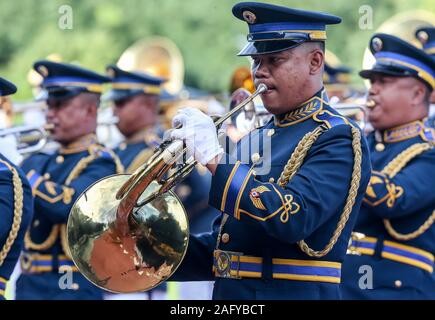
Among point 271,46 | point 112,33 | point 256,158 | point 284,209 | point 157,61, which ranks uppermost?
point 112,33

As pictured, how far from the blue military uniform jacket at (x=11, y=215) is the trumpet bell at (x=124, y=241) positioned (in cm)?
67

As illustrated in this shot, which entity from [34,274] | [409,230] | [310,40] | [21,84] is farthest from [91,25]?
[310,40]

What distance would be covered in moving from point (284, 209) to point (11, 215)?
153cm

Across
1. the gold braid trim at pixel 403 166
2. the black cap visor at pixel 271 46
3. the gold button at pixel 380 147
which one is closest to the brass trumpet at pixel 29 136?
the gold button at pixel 380 147

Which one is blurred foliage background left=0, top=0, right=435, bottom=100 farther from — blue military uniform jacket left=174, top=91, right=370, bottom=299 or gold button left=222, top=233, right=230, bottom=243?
gold button left=222, top=233, right=230, bottom=243

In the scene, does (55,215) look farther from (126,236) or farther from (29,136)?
(126,236)

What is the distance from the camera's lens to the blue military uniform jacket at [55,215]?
7.39 m

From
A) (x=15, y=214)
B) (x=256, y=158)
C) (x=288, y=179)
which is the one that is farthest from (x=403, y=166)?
(x=15, y=214)

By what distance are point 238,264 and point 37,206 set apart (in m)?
2.86

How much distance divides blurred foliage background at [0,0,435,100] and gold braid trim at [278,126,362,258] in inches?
559

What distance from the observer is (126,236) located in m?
4.70

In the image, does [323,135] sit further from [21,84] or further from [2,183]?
[21,84]

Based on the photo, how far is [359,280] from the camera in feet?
22.0

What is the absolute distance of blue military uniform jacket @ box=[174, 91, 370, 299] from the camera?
4504mm
